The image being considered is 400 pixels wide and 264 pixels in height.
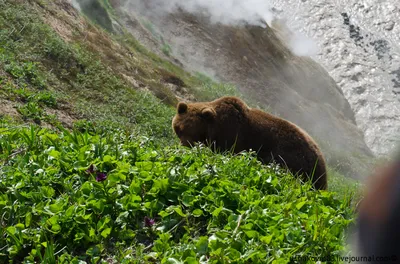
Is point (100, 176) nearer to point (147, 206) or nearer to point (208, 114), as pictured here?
point (147, 206)

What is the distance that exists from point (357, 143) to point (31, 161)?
28.9 m

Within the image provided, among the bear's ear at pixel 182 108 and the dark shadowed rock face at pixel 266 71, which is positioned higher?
the bear's ear at pixel 182 108

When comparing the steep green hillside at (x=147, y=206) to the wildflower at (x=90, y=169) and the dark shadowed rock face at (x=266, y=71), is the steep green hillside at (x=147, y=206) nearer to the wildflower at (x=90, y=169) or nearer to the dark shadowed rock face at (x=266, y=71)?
the wildflower at (x=90, y=169)

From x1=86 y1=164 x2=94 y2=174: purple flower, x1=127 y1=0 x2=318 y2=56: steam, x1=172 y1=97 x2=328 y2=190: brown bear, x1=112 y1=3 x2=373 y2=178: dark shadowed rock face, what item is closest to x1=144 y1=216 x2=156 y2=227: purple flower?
x1=86 y1=164 x2=94 y2=174: purple flower

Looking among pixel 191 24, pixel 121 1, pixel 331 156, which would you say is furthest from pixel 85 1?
pixel 331 156

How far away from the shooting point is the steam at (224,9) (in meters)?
32.2

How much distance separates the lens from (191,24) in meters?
33.1

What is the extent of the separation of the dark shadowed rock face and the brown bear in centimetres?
1796

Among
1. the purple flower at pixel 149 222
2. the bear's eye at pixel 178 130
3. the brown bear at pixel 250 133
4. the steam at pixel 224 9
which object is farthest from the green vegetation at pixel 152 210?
the steam at pixel 224 9

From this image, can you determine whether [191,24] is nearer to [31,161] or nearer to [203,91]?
[203,91]

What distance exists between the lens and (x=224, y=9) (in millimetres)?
35000

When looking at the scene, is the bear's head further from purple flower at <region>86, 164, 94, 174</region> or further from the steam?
the steam

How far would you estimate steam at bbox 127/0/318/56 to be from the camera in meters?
32.2

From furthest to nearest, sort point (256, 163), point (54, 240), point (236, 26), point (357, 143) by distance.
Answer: point (236, 26) → point (357, 143) → point (256, 163) → point (54, 240)
